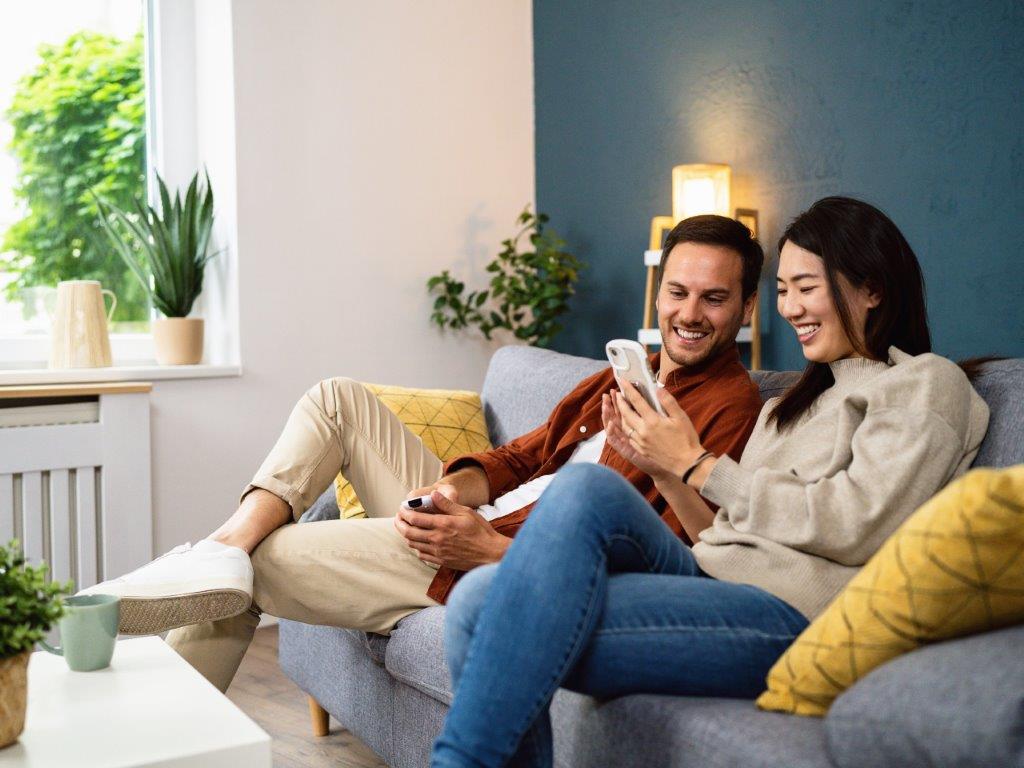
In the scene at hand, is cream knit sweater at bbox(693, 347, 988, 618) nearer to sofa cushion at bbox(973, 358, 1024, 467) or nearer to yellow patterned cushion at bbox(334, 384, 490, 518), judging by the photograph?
sofa cushion at bbox(973, 358, 1024, 467)

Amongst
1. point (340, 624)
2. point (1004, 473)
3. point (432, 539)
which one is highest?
point (1004, 473)

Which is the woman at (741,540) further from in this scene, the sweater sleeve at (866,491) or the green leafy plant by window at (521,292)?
the green leafy plant by window at (521,292)

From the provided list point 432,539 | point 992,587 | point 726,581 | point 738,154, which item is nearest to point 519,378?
point 432,539

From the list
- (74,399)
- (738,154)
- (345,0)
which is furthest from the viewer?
(345,0)

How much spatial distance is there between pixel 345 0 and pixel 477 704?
2.84 metres

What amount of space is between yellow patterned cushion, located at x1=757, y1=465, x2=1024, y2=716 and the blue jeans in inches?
5.8

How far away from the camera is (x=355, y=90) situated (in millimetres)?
3508

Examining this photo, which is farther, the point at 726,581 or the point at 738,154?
the point at 738,154

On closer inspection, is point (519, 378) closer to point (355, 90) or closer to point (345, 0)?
point (355, 90)

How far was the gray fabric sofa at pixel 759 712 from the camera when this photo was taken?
975mm

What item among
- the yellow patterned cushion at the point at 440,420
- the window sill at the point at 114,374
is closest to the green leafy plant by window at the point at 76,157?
the window sill at the point at 114,374

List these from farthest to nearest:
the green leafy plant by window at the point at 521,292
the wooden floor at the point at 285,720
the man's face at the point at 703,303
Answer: the green leafy plant by window at the point at 521,292, the wooden floor at the point at 285,720, the man's face at the point at 703,303

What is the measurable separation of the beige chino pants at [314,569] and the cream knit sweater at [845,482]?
647 mm

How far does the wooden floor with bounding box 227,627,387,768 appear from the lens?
2.30 metres
